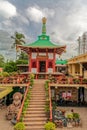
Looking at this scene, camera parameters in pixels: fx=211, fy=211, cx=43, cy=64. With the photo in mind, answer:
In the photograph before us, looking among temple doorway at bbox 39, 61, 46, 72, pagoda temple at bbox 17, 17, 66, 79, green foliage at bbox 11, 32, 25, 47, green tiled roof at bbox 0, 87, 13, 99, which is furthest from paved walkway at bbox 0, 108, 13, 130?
green foliage at bbox 11, 32, 25, 47

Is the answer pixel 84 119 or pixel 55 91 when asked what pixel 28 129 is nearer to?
pixel 84 119

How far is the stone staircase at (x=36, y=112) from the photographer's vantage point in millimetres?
18531

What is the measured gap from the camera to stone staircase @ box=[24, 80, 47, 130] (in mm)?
18531

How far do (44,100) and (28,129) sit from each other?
202 inches

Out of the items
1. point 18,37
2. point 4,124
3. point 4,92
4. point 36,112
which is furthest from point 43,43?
point 18,37

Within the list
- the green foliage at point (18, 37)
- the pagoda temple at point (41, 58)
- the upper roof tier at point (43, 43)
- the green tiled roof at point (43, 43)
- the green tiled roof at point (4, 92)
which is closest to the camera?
the green tiled roof at point (4, 92)

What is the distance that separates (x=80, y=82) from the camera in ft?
88.7

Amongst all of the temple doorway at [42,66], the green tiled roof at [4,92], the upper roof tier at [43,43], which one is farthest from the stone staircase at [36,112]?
the temple doorway at [42,66]

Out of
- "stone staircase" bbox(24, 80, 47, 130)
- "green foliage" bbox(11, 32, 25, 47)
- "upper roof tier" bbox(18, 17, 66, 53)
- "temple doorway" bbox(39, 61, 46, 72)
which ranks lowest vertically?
"stone staircase" bbox(24, 80, 47, 130)

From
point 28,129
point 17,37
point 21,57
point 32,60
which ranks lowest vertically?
point 28,129

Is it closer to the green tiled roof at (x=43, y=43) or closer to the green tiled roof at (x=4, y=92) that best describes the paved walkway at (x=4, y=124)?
the green tiled roof at (x=4, y=92)

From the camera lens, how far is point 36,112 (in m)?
20.4

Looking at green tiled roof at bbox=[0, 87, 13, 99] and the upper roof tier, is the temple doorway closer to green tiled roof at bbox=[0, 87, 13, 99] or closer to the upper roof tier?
the upper roof tier

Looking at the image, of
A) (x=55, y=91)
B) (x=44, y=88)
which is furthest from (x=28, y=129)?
(x=55, y=91)
